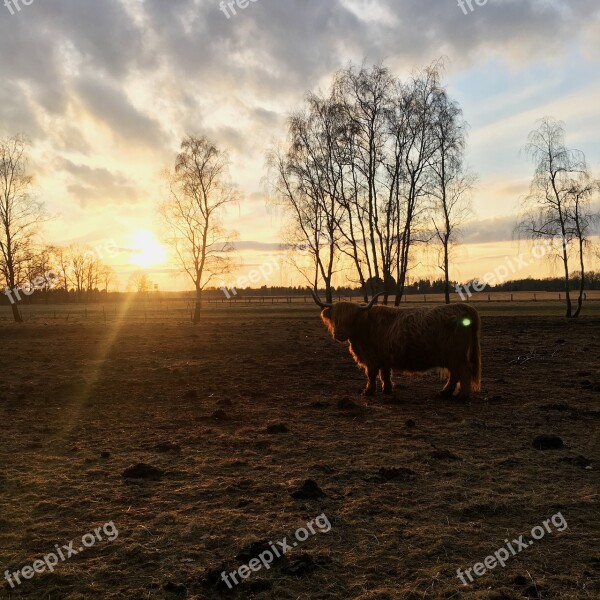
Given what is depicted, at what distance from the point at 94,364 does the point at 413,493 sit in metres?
11.2

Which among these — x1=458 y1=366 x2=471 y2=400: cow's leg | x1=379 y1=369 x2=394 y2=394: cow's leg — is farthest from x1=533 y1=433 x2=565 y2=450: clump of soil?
x1=379 y1=369 x2=394 y2=394: cow's leg

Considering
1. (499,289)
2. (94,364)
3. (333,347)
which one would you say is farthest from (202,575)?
(499,289)

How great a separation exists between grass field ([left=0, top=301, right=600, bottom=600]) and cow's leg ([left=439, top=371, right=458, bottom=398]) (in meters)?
0.27

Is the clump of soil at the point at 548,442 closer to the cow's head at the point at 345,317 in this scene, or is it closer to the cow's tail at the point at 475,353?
the cow's tail at the point at 475,353

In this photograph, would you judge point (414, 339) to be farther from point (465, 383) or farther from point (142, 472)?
point (142, 472)

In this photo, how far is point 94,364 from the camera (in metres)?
13.5

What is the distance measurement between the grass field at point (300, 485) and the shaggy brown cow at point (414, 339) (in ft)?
1.78

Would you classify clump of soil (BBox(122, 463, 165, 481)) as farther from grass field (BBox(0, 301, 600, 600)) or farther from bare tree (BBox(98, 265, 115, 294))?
bare tree (BBox(98, 265, 115, 294))

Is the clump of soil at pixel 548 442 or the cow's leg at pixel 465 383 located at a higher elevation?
the cow's leg at pixel 465 383

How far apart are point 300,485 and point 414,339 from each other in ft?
16.4

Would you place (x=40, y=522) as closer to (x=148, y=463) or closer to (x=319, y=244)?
(x=148, y=463)

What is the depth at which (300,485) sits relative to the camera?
482 centimetres

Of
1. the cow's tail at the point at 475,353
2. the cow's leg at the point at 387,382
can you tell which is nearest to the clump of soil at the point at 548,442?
the cow's tail at the point at 475,353

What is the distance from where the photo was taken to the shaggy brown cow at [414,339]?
885 centimetres
